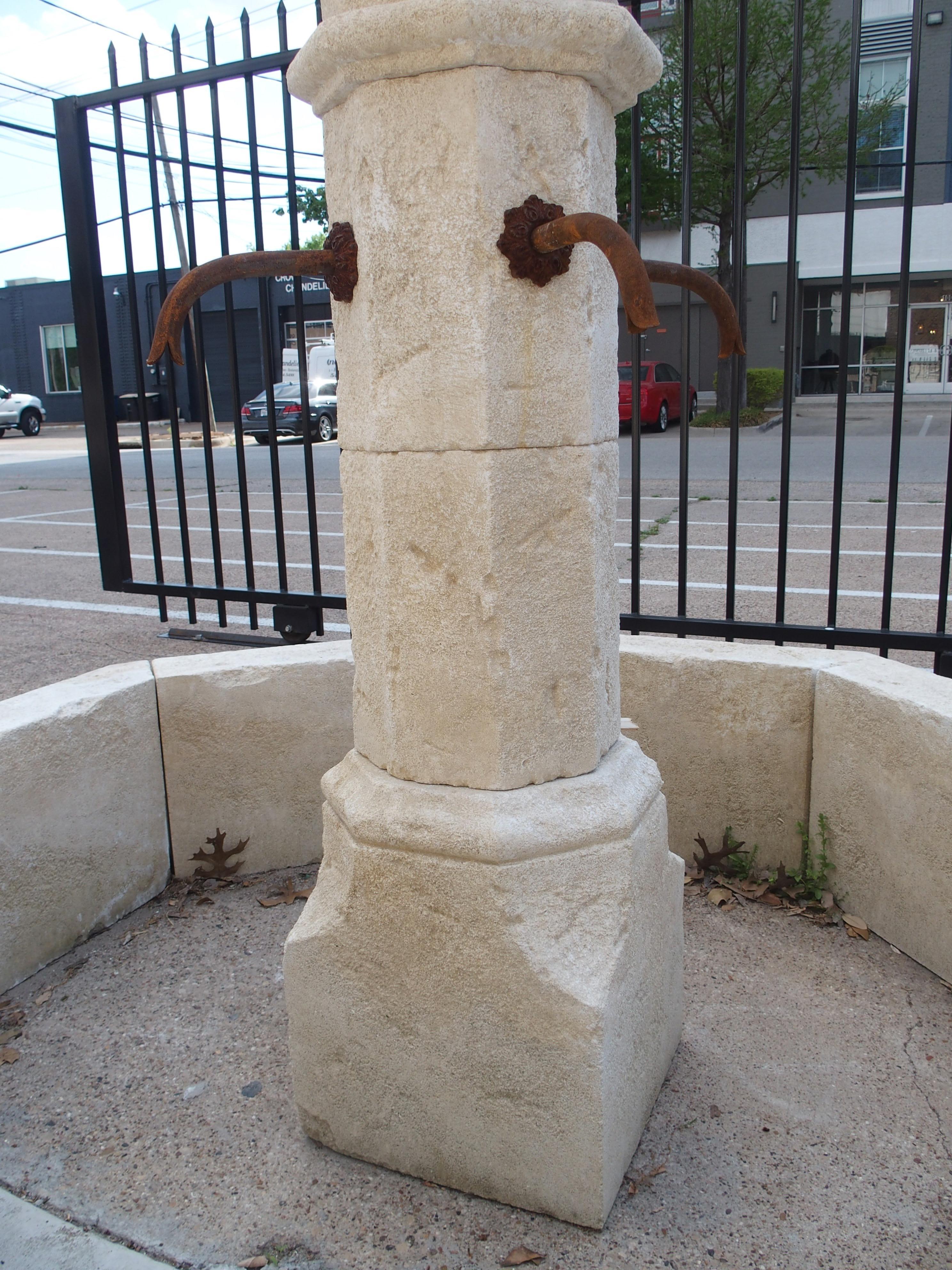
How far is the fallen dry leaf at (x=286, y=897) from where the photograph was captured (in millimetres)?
3191

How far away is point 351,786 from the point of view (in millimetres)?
2184

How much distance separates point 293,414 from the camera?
73.7 feet

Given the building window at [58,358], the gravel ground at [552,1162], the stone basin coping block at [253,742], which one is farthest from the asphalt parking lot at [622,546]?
the building window at [58,358]

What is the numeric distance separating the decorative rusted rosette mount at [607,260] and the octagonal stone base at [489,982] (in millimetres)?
917

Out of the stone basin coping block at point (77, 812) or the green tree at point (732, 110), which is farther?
the green tree at point (732, 110)

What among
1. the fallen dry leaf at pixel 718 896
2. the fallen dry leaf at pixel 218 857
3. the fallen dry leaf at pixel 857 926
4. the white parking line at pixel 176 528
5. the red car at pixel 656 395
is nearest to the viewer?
the fallen dry leaf at pixel 857 926

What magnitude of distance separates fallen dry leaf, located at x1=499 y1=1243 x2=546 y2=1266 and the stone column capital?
84.6 inches

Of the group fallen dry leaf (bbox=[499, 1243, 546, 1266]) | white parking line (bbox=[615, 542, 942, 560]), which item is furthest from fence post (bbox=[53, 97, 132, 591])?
white parking line (bbox=[615, 542, 942, 560])

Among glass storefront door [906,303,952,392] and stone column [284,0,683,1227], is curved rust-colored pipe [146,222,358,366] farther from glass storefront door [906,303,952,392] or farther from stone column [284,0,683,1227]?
glass storefront door [906,303,952,392]

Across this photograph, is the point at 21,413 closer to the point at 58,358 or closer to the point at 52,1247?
the point at 58,358

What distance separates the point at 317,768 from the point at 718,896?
1.31 metres

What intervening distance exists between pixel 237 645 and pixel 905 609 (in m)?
3.86

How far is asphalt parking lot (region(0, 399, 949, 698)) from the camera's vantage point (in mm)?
5965

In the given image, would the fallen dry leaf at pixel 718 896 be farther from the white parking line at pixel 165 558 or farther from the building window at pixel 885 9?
the building window at pixel 885 9
